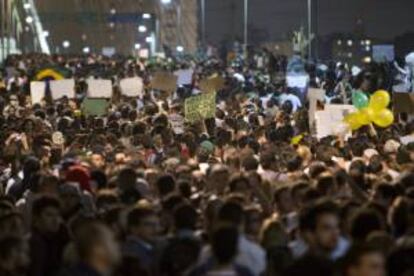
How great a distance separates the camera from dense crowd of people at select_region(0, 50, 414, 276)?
9234 mm

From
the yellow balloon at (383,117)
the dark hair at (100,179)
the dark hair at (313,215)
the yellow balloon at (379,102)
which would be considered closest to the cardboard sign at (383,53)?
the yellow balloon at (379,102)

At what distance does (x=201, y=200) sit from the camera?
12766 millimetres

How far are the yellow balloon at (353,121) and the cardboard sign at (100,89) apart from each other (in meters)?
9.74

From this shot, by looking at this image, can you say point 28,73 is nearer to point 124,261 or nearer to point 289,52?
point 289,52

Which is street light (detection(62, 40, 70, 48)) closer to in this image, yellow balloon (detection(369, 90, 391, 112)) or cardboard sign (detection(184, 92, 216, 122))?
cardboard sign (detection(184, 92, 216, 122))

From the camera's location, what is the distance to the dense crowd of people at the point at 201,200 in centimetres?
923

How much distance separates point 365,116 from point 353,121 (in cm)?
27

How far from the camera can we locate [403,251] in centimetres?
931

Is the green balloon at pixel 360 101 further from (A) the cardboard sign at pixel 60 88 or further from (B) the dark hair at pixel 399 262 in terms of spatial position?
(B) the dark hair at pixel 399 262

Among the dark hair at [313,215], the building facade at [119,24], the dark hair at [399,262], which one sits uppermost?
the building facade at [119,24]

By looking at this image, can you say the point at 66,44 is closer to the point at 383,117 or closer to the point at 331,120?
the point at 331,120

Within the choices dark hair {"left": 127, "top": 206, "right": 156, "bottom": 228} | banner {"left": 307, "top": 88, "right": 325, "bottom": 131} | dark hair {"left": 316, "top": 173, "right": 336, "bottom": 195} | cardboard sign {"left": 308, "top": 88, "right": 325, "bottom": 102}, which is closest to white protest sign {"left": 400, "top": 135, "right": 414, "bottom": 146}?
banner {"left": 307, "top": 88, "right": 325, "bottom": 131}

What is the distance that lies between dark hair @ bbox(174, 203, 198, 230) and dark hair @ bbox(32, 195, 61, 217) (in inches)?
42.2

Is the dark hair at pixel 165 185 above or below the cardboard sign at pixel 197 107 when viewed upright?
below
